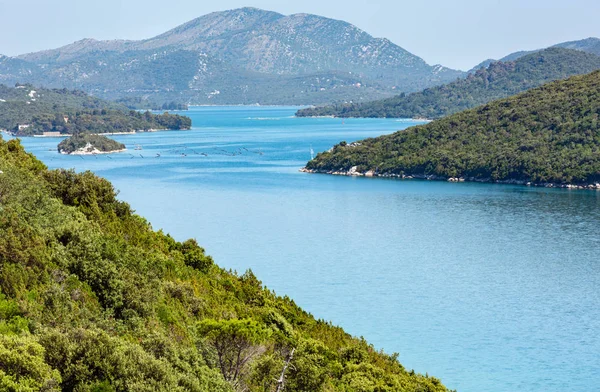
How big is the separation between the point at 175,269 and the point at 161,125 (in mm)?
131375

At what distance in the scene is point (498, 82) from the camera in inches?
6929

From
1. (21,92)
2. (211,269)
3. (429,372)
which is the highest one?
(21,92)

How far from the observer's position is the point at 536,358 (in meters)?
25.4

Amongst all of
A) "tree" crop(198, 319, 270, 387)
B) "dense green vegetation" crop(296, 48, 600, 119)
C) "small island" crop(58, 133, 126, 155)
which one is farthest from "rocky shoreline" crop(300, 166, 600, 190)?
"dense green vegetation" crop(296, 48, 600, 119)

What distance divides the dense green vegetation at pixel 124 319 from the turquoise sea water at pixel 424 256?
564 cm

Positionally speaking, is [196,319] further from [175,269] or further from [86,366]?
[86,366]

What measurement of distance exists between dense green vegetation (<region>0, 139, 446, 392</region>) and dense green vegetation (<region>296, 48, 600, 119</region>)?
147975 millimetres

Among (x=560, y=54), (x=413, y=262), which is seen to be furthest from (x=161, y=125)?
(x=413, y=262)

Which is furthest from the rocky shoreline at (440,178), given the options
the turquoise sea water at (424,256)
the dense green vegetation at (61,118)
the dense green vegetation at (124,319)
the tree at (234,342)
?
the dense green vegetation at (61,118)

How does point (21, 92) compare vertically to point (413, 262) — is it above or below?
above

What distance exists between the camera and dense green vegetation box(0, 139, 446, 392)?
11008 mm

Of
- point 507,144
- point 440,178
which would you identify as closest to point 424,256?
point 440,178

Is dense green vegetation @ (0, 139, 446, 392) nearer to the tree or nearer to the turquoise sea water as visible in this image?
the tree

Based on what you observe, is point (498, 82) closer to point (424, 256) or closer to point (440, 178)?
point (440, 178)
